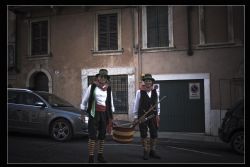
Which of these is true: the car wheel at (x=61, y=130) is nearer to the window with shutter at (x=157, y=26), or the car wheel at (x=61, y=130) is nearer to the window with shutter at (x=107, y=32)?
the window with shutter at (x=107, y=32)

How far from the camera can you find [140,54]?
1573cm

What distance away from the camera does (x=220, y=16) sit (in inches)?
579

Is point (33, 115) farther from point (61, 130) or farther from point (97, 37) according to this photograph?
point (97, 37)

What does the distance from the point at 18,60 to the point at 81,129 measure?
26.0ft

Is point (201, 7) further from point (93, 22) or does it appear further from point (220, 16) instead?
point (93, 22)

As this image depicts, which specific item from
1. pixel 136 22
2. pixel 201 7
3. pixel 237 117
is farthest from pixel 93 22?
pixel 237 117

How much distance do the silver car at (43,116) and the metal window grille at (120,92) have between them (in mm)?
3963

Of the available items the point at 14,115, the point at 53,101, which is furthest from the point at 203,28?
the point at 14,115

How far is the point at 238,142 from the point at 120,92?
7054 mm

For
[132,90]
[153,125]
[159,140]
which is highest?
[132,90]

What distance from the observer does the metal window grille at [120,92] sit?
16.0 m

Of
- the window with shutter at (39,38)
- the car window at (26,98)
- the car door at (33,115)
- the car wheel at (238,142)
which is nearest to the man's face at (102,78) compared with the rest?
the car wheel at (238,142)

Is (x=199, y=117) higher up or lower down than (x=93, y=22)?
lower down
